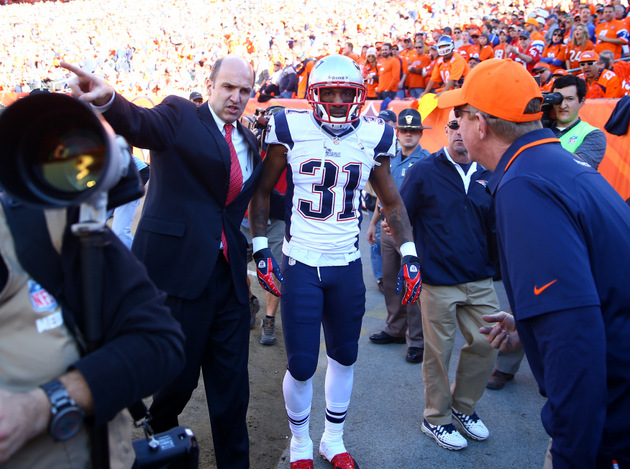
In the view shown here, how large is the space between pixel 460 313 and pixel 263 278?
4.55ft

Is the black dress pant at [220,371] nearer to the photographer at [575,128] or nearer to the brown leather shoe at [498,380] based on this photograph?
the brown leather shoe at [498,380]

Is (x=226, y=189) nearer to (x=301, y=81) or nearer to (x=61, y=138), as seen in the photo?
(x=61, y=138)

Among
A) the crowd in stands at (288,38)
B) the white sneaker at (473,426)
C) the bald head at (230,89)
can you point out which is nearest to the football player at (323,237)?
the bald head at (230,89)

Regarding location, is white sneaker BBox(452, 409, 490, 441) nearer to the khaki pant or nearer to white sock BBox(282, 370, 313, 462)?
the khaki pant

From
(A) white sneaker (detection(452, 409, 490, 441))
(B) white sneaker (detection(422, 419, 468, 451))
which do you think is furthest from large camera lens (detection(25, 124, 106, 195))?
(A) white sneaker (detection(452, 409, 490, 441))

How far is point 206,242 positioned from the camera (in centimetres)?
252

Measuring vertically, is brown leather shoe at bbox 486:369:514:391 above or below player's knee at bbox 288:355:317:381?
below

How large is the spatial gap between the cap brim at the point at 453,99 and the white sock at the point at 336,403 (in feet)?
5.01

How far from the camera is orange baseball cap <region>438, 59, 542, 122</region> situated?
1.77 m

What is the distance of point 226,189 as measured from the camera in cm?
260

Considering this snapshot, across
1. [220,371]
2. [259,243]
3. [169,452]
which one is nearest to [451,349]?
[259,243]

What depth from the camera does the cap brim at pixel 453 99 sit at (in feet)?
6.34

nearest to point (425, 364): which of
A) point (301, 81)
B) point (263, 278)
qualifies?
point (263, 278)

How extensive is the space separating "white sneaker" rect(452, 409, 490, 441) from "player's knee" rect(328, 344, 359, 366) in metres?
0.96
